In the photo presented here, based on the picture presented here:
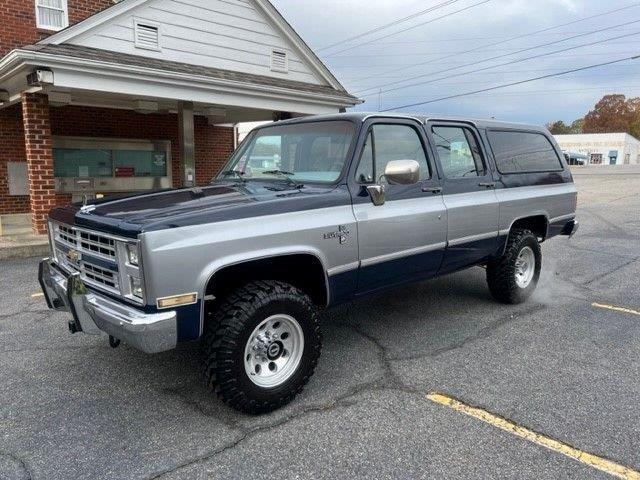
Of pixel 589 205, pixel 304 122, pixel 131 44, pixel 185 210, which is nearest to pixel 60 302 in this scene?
pixel 185 210

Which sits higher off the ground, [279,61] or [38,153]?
[279,61]

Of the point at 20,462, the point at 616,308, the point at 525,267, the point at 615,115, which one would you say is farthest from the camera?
the point at 615,115

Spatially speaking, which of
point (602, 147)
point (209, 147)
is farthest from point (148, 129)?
point (602, 147)

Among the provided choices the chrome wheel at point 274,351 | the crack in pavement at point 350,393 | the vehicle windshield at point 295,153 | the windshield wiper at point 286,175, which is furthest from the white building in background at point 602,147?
the chrome wheel at point 274,351

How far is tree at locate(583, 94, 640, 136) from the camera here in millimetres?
100312

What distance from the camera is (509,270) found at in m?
5.39

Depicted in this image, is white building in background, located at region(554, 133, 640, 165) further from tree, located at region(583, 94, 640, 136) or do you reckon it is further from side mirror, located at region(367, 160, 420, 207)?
side mirror, located at region(367, 160, 420, 207)

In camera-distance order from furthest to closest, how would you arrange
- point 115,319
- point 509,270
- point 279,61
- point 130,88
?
1. point 279,61
2. point 130,88
3. point 509,270
4. point 115,319

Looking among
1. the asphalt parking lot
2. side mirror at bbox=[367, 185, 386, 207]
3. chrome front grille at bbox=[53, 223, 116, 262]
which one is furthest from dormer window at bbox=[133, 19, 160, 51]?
side mirror at bbox=[367, 185, 386, 207]

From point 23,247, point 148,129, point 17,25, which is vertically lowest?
point 23,247

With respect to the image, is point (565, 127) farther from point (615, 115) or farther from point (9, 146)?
point (9, 146)

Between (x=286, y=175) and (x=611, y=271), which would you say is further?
(x=611, y=271)

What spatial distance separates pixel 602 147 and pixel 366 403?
88.3 metres

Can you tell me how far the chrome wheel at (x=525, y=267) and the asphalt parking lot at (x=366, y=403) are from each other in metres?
0.31
